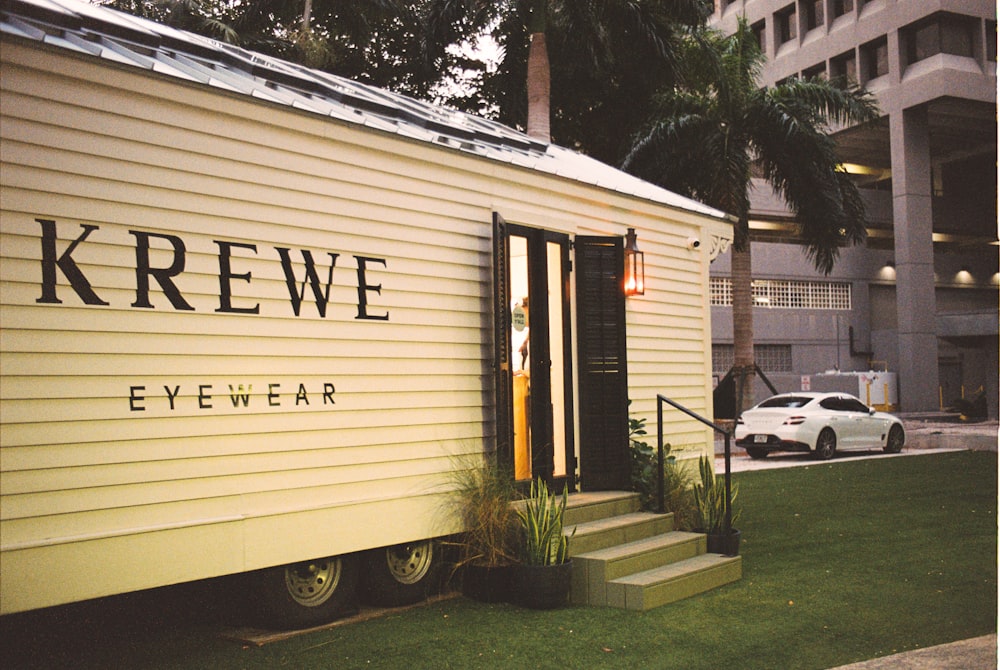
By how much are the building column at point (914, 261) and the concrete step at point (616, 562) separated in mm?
30500

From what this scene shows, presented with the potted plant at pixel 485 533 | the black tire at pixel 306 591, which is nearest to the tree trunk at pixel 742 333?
the potted plant at pixel 485 533

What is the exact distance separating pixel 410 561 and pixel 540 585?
1045 mm

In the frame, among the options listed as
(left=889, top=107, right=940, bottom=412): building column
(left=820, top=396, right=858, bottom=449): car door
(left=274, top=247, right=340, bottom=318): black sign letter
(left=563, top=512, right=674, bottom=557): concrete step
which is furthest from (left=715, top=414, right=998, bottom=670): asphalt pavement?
(left=274, top=247, right=340, bottom=318): black sign letter

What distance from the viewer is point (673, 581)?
6.97 meters

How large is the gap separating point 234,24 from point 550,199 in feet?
61.1

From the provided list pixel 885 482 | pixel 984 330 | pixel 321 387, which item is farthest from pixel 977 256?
pixel 321 387

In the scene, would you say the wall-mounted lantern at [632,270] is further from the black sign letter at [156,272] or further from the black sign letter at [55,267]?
the black sign letter at [55,267]

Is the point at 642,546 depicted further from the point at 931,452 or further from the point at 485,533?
the point at 931,452

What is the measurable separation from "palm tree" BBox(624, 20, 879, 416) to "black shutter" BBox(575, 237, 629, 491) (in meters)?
12.0

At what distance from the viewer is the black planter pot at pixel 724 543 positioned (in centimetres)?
797

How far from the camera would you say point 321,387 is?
630cm

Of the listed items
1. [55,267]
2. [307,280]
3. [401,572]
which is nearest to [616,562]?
[401,572]

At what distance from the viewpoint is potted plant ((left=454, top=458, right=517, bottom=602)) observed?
6836mm

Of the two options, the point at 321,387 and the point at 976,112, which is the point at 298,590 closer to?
the point at 321,387
